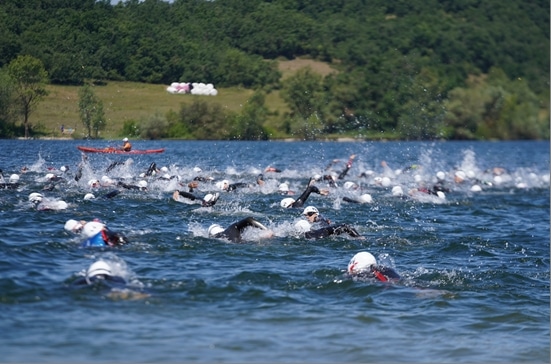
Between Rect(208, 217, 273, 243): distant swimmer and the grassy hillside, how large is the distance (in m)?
14.7

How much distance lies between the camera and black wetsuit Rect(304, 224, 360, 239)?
17.2 meters

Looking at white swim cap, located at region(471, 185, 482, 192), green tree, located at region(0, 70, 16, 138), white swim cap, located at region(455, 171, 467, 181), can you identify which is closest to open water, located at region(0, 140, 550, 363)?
green tree, located at region(0, 70, 16, 138)

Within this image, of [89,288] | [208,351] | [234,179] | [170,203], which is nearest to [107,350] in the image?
[208,351]

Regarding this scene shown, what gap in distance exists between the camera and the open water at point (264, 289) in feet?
31.8

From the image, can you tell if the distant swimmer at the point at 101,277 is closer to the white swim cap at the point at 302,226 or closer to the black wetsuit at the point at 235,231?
the black wetsuit at the point at 235,231

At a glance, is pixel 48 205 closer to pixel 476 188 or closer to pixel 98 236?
pixel 98 236

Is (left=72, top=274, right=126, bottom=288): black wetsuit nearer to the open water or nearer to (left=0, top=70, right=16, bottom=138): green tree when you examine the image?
the open water

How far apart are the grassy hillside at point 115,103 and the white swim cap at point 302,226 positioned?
14622 mm

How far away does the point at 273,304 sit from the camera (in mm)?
11789

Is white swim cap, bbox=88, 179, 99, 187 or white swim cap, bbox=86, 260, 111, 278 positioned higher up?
white swim cap, bbox=86, 260, 111, 278

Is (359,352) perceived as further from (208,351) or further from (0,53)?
(0,53)

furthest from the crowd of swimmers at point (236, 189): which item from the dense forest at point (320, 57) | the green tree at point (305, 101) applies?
the green tree at point (305, 101)

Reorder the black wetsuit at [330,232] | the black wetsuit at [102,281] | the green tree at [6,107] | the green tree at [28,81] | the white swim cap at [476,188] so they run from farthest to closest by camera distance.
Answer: the white swim cap at [476,188] → the green tree at [28,81] → the green tree at [6,107] → the black wetsuit at [330,232] → the black wetsuit at [102,281]


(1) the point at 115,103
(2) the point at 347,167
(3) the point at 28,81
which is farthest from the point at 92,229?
(1) the point at 115,103
